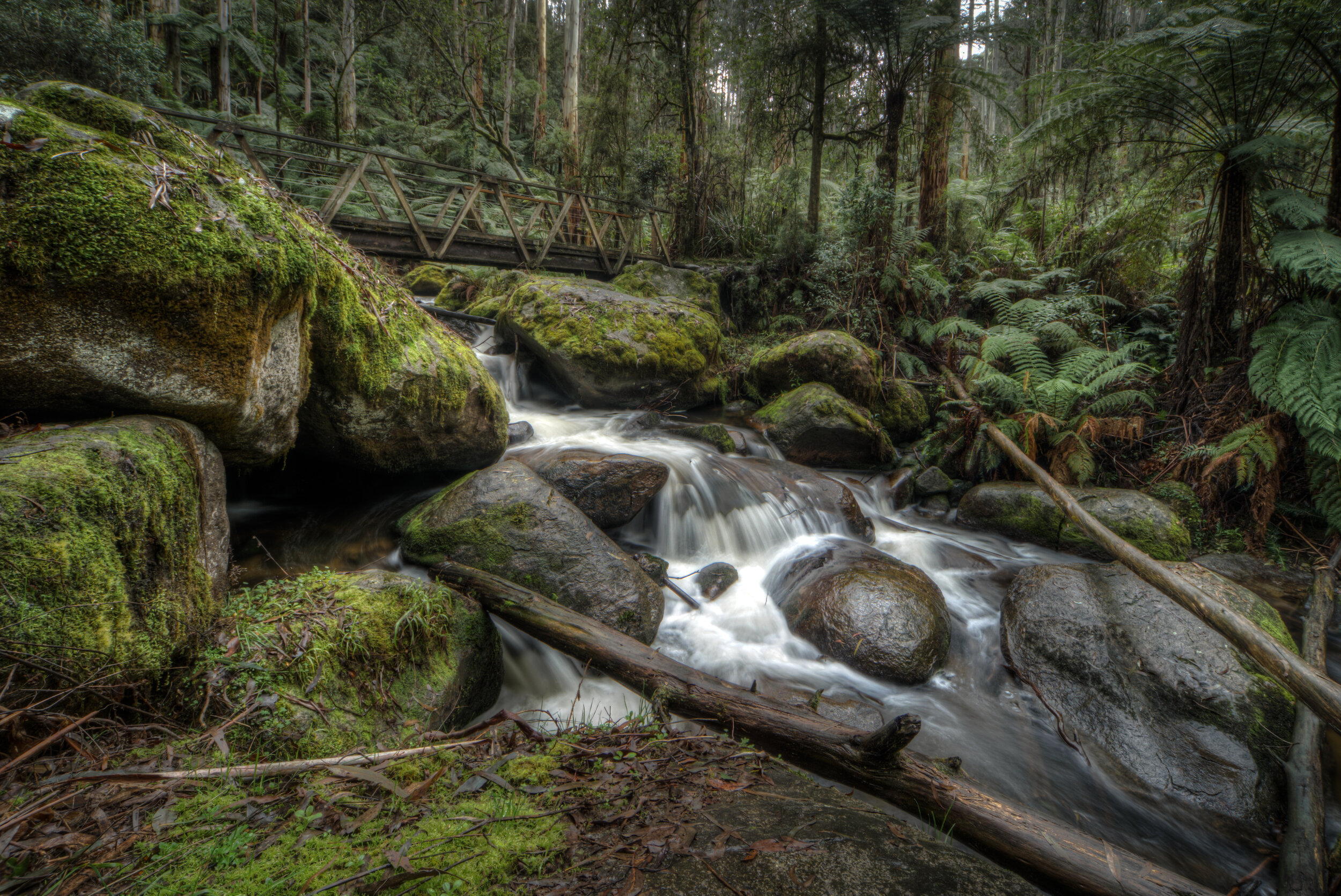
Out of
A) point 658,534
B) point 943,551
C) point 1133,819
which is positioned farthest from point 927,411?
point 1133,819

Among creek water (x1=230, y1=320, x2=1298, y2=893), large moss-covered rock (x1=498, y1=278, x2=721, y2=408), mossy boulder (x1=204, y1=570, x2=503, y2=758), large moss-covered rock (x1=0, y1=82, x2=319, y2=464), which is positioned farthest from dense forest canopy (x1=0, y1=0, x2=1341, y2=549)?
large moss-covered rock (x1=0, y1=82, x2=319, y2=464)

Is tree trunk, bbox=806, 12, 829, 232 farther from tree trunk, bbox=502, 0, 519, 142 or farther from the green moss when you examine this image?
the green moss

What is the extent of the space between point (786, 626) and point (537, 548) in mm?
2170

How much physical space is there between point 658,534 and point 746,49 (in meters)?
11.9

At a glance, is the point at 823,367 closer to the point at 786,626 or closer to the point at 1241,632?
the point at 786,626

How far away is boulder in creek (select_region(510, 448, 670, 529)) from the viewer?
5.21 metres

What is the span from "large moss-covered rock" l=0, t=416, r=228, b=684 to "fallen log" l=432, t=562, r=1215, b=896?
1.77 metres

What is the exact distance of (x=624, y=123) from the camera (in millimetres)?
13391

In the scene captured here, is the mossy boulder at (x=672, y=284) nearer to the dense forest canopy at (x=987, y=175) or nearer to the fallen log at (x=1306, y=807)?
the dense forest canopy at (x=987, y=175)

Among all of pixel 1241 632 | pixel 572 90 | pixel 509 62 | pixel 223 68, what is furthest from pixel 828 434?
pixel 509 62

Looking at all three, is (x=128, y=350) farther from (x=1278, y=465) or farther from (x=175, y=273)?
(x=1278, y=465)

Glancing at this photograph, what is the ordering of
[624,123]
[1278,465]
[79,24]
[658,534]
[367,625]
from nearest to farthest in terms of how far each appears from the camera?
[367,625] → [1278,465] → [658,534] → [79,24] → [624,123]

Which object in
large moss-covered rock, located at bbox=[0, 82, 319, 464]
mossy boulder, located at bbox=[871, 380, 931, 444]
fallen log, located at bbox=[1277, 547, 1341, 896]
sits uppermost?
large moss-covered rock, located at bbox=[0, 82, 319, 464]

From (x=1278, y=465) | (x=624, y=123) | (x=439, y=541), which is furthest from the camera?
(x=624, y=123)
